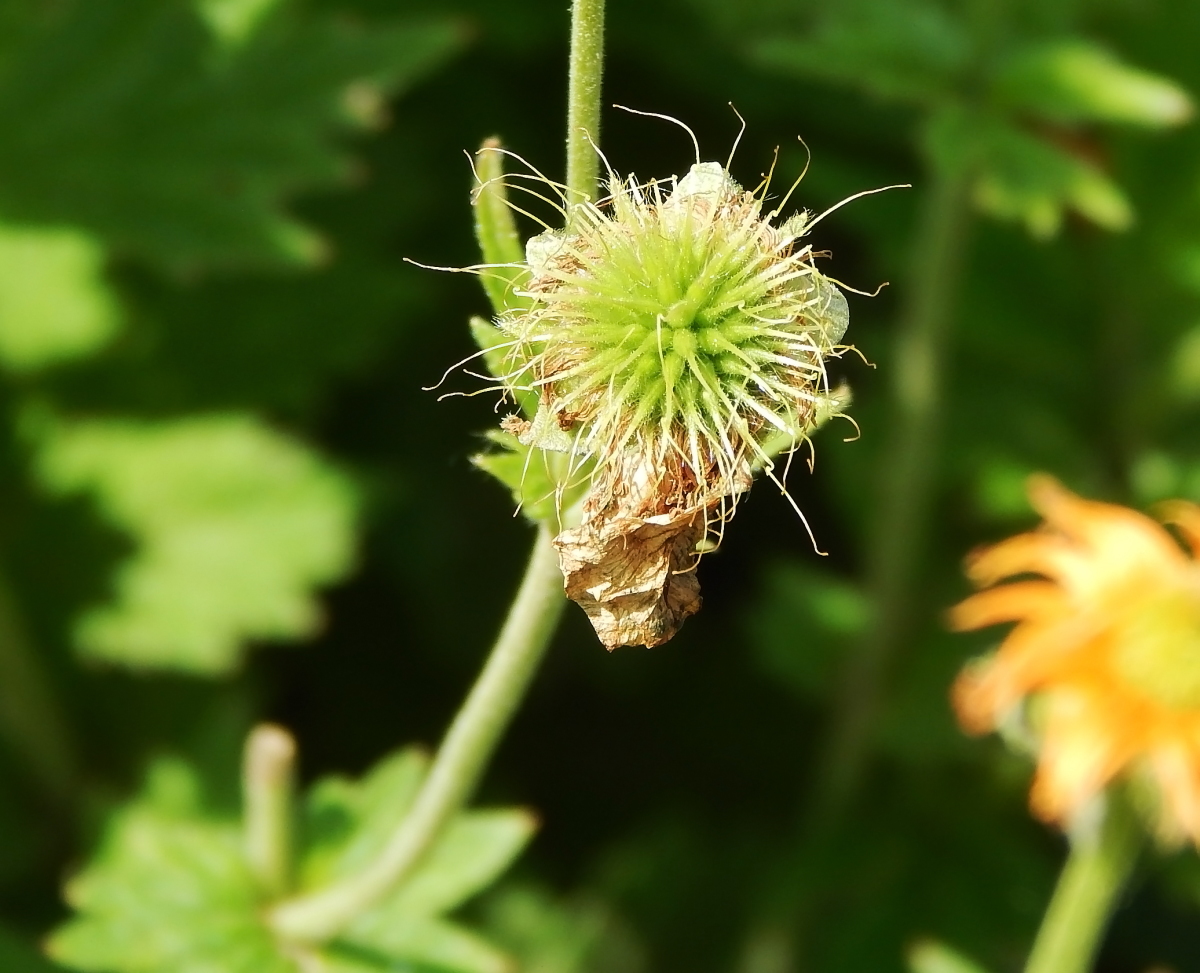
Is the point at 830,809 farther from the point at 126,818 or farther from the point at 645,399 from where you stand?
the point at 645,399

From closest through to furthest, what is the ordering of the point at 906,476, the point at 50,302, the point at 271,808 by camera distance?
the point at 271,808
the point at 906,476
the point at 50,302

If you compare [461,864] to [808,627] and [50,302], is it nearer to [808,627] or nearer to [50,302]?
[808,627]

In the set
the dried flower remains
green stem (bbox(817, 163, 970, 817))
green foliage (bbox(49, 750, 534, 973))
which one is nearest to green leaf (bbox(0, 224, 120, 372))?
green foliage (bbox(49, 750, 534, 973))

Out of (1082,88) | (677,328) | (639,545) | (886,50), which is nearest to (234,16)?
(886,50)

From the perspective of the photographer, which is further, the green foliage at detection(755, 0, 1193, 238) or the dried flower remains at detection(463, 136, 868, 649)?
the green foliage at detection(755, 0, 1193, 238)

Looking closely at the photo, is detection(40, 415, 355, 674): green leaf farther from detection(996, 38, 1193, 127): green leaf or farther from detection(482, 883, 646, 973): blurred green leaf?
detection(996, 38, 1193, 127): green leaf

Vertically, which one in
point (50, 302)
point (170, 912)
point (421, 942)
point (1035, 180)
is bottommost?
point (170, 912)

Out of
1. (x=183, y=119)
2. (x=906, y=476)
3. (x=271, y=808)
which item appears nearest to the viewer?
(x=271, y=808)
